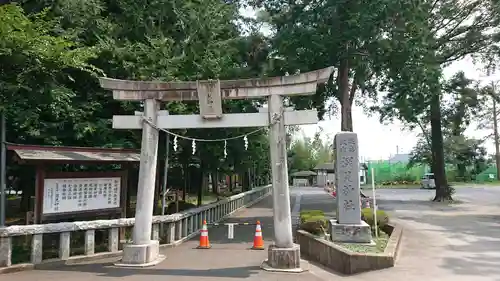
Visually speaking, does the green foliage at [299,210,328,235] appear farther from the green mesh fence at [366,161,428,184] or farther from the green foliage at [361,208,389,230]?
the green mesh fence at [366,161,428,184]

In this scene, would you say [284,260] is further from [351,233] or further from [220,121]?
[220,121]

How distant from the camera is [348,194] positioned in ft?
39.0

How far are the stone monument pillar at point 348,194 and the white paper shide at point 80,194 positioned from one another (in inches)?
246

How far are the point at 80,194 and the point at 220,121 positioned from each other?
4221 millimetres

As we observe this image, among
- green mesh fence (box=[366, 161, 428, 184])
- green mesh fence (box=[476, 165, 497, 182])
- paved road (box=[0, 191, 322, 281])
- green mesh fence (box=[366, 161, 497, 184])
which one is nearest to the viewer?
paved road (box=[0, 191, 322, 281])

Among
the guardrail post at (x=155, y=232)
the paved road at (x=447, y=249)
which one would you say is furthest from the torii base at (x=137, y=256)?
the paved road at (x=447, y=249)

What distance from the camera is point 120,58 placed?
12773mm

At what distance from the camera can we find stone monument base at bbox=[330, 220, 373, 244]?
11.3m

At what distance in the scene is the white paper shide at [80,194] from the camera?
1008cm

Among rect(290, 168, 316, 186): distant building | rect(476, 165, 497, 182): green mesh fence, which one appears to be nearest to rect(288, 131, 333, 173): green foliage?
rect(290, 168, 316, 186): distant building

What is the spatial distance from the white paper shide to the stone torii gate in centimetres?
191

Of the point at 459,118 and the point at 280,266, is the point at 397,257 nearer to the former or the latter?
the point at 280,266

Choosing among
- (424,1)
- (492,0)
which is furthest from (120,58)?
Answer: (492,0)

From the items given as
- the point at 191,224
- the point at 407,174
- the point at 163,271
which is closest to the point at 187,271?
the point at 163,271
